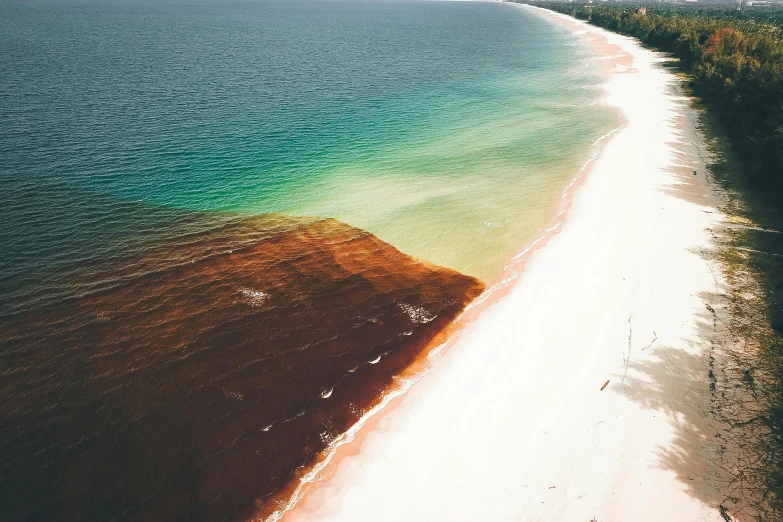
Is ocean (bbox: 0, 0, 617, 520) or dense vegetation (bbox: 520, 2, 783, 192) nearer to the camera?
ocean (bbox: 0, 0, 617, 520)

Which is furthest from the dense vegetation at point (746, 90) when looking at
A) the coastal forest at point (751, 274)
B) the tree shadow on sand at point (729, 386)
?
the tree shadow on sand at point (729, 386)

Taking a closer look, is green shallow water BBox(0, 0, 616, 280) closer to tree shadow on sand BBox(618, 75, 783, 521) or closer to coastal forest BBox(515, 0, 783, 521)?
tree shadow on sand BBox(618, 75, 783, 521)

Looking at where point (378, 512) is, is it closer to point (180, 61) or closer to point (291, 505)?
point (291, 505)

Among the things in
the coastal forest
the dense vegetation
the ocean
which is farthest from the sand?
the dense vegetation

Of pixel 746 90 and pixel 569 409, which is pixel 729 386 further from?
pixel 746 90

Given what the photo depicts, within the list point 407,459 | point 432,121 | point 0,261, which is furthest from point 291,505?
point 432,121

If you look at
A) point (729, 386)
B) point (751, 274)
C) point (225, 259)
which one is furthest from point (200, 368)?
point (751, 274)
